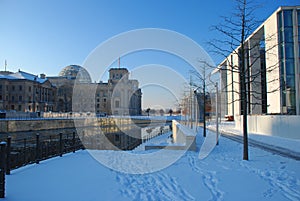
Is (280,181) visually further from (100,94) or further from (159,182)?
(100,94)

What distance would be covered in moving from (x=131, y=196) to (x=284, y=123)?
59.0ft

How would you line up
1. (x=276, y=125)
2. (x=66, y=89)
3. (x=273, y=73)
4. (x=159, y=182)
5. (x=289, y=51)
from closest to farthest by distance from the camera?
1. (x=159, y=182)
2. (x=276, y=125)
3. (x=289, y=51)
4. (x=273, y=73)
5. (x=66, y=89)

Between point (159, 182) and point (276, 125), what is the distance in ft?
57.8

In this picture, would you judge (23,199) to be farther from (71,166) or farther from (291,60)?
(291,60)

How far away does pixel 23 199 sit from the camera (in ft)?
16.7

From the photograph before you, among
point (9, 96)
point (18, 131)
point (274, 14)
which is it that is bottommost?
point (18, 131)

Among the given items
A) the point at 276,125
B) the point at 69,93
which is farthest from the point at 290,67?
the point at 69,93

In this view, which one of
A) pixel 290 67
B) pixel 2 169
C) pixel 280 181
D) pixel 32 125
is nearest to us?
pixel 2 169

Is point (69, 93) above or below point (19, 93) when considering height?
above

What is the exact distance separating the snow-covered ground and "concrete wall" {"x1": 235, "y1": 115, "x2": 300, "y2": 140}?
34.9 feet

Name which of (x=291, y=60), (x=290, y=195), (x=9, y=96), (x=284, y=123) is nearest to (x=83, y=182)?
(x=290, y=195)

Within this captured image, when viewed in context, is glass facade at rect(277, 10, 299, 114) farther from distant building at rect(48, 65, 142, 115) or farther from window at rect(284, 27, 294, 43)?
distant building at rect(48, 65, 142, 115)

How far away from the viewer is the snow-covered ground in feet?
17.7

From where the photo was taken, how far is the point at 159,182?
6.46m
